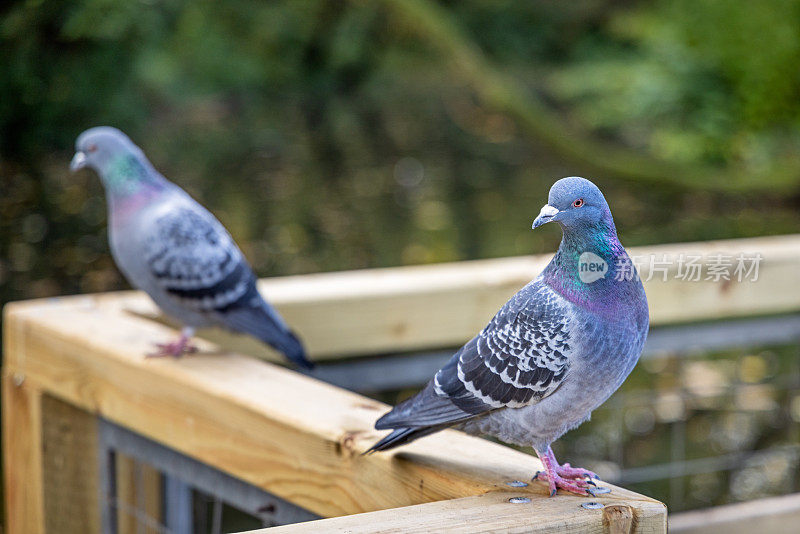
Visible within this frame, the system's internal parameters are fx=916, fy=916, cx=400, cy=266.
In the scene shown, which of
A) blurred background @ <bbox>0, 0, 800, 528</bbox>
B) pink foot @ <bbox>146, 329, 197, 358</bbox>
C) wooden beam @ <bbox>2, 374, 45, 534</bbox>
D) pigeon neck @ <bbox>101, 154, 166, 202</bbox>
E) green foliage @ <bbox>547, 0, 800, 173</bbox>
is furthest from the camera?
green foliage @ <bbox>547, 0, 800, 173</bbox>

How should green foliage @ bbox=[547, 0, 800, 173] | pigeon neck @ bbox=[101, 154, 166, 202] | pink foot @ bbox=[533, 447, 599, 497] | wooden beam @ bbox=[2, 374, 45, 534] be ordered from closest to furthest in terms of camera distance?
pink foot @ bbox=[533, 447, 599, 497] < wooden beam @ bbox=[2, 374, 45, 534] < pigeon neck @ bbox=[101, 154, 166, 202] < green foliage @ bbox=[547, 0, 800, 173]

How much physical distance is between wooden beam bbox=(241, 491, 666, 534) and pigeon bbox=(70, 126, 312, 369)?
67cm

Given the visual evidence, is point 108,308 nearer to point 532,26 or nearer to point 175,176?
point 175,176

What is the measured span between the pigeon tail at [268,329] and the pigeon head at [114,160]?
286 millimetres

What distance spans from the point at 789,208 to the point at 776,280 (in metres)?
2.24

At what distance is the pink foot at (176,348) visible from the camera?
135cm

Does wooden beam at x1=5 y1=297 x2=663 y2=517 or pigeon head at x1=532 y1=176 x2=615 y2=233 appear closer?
pigeon head at x1=532 y1=176 x2=615 y2=233

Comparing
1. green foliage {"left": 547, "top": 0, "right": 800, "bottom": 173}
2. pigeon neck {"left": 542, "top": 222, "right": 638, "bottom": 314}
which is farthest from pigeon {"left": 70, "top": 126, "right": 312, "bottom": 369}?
green foliage {"left": 547, "top": 0, "right": 800, "bottom": 173}

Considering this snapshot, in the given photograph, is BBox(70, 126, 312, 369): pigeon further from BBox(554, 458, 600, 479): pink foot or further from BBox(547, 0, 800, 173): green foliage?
BBox(547, 0, 800, 173): green foliage

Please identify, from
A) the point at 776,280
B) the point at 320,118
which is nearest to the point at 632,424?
the point at 776,280

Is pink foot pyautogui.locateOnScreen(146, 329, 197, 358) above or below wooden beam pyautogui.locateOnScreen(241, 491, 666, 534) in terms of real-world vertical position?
below

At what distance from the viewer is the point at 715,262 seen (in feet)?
5.02

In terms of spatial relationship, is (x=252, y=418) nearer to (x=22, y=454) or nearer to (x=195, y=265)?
(x=195, y=265)

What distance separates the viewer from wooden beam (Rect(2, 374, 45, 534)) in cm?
145
